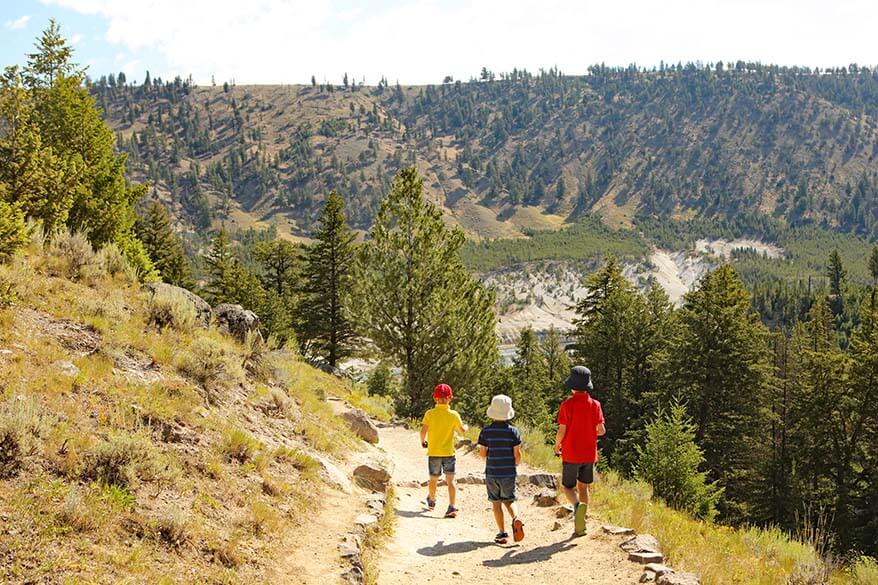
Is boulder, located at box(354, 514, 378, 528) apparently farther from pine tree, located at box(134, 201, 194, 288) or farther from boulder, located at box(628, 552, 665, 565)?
pine tree, located at box(134, 201, 194, 288)

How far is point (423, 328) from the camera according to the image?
2466 cm

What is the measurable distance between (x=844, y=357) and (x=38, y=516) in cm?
3576

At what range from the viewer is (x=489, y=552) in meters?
8.42

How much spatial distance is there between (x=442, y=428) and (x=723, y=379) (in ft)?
76.3

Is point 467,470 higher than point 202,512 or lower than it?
lower

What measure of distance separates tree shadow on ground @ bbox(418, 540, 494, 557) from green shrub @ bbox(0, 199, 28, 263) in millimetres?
8058

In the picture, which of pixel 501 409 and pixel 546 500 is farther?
pixel 546 500

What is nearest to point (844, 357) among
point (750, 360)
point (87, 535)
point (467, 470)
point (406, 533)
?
point (750, 360)

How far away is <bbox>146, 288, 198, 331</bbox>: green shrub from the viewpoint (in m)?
11.3

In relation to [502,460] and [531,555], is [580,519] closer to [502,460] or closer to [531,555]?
[531,555]

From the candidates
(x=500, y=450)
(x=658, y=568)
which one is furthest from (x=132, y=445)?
(x=658, y=568)

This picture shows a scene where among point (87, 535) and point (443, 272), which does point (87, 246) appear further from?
point (443, 272)

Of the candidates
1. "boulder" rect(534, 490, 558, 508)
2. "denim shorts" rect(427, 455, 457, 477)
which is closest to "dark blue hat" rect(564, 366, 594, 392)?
"denim shorts" rect(427, 455, 457, 477)

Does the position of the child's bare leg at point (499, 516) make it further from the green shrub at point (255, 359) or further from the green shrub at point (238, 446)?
the green shrub at point (255, 359)
